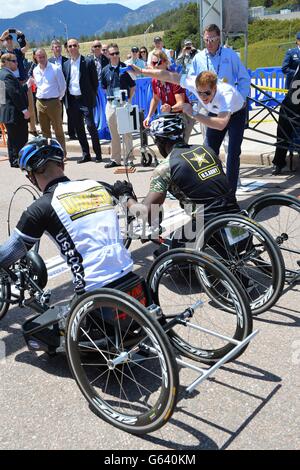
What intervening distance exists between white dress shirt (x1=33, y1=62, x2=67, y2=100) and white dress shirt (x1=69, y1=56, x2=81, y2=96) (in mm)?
153

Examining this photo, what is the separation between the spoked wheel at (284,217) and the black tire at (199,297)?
816 mm

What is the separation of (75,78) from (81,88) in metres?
0.26

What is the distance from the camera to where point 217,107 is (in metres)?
5.61

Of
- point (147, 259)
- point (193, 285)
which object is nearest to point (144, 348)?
point (193, 285)

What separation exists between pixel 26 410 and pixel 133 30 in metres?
166

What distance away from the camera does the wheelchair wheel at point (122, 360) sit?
8.38 feet

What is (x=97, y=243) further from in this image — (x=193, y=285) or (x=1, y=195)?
(x=1, y=195)

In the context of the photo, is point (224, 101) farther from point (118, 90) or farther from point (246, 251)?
point (118, 90)

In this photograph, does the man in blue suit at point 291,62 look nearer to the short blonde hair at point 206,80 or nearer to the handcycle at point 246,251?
the short blonde hair at point 206,80

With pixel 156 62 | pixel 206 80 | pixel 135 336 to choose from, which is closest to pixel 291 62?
pixel 156 62

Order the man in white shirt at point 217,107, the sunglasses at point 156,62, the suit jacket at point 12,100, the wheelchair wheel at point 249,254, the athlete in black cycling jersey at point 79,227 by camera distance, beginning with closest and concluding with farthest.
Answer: the athlete in black cycling jersey at point 79,227 < the wheelchair wheel at point 249,254 < the man in white shirt at point 217,107 < the sunglasses at point 156,62 < the suit jacket at point 12,100

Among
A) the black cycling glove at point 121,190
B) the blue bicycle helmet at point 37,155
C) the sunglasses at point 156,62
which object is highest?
the sunglasses at point 156,62

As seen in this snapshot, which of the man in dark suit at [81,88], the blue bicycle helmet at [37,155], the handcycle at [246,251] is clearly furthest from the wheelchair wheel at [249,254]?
the man in dark suit at [81,88]

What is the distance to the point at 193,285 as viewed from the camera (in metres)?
4.30
